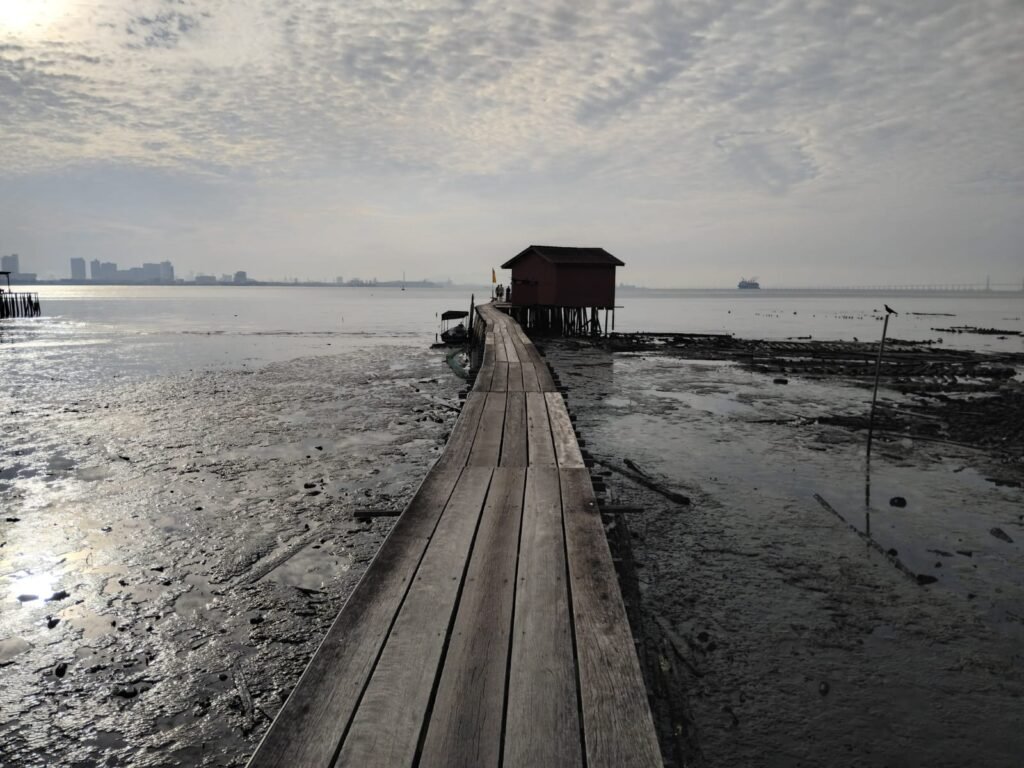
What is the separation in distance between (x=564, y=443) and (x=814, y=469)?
5247 millimetres

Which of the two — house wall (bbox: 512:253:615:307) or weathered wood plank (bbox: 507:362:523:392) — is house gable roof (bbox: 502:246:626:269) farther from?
weathered wood plank (bbox: 507:362:523:392)

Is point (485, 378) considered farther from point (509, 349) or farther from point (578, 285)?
point (578, 285)

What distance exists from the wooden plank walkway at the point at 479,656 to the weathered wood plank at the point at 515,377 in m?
6.23

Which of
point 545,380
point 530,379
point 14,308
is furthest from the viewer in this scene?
point 14,308

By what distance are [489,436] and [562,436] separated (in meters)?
0.96

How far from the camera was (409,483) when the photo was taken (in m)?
9.60

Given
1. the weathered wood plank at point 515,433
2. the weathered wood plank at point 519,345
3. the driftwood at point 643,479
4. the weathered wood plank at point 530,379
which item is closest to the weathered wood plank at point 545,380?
the weathered wood plank at point 530,379

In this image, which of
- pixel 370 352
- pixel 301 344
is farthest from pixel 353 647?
pixel 301 344

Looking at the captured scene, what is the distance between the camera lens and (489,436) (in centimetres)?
814

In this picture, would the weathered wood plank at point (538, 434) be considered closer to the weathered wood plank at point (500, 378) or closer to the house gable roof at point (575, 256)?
the weathered wood plank at point (500, 378)

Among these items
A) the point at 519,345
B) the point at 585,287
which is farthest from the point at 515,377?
the point at 585,287

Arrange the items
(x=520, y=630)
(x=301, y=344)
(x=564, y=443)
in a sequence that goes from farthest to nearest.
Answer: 1. (x=301, y=344)
2. (x=564, y=443)
3. (x=520, y=630)

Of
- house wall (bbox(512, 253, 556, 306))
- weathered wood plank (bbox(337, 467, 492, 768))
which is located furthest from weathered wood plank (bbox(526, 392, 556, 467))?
house wall (bbox(512, 253, 556, 306))

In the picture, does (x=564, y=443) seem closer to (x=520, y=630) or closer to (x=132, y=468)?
(x=520, y=630)
